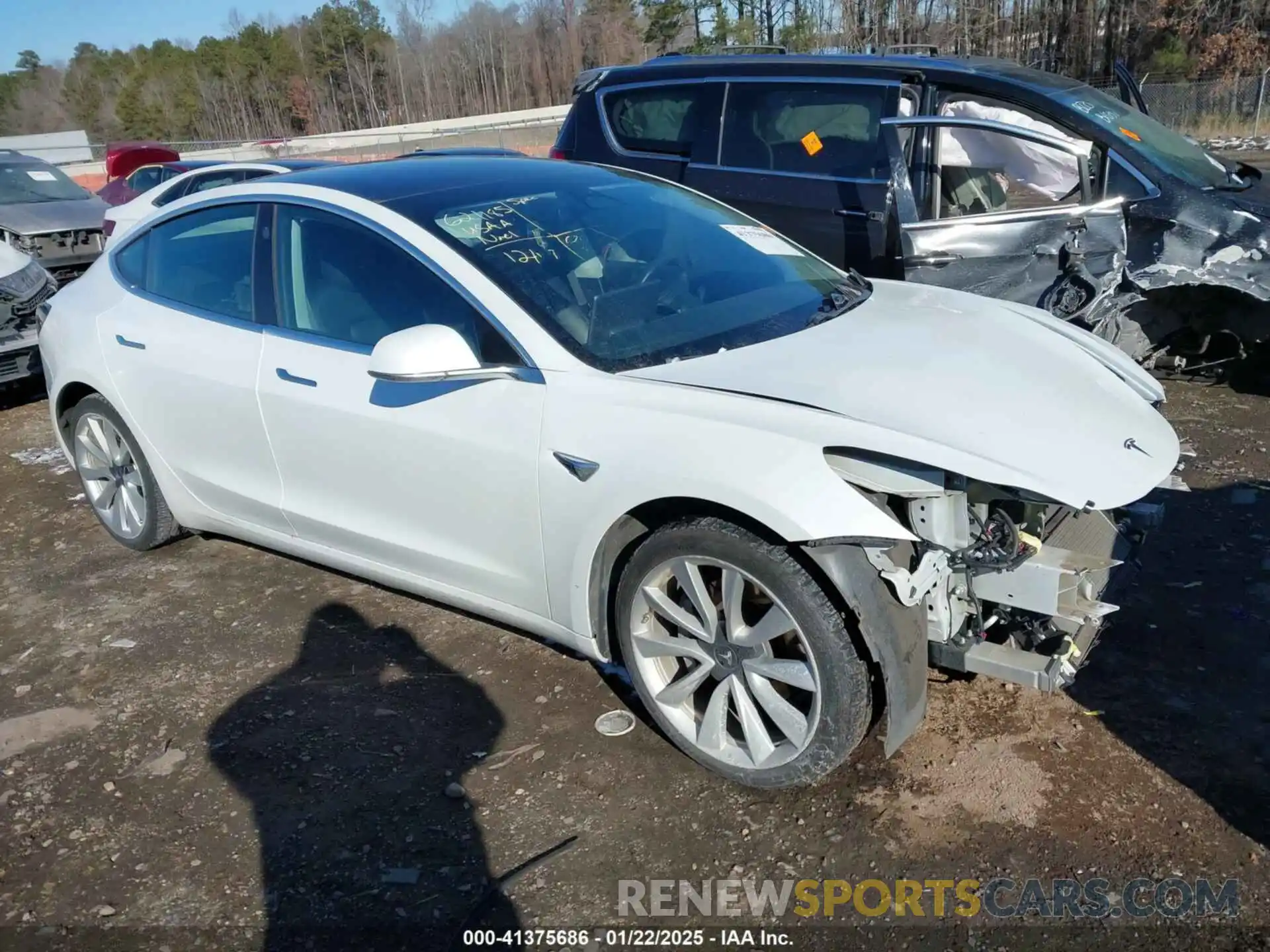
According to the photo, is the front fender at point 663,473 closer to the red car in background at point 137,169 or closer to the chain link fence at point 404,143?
the red car in background at point 137,169

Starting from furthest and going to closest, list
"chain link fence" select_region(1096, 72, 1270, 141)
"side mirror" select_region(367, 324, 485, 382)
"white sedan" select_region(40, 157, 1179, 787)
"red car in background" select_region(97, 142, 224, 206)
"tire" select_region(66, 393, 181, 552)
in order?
"chain link fence" select_region(1096, 72, 1270, 141), "red car in background" select_region(97, 142, 224, 206), "tire" select_region(66, 393, 181, 552), "side mirror" select_region(367, 324, 485, 382), "white sedan" select_region(40, 157, 1179, 787)

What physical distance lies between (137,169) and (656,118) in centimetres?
1462

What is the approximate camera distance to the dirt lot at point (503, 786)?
8.63ft

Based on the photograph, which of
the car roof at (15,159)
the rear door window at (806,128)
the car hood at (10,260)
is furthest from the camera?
the car roof at (15,159)

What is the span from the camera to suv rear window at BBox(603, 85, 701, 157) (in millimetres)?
6348

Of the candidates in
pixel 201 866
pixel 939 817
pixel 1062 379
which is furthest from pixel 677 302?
pixel 201 866

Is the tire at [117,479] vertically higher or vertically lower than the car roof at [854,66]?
lower

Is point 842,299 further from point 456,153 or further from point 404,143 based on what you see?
point 404,143

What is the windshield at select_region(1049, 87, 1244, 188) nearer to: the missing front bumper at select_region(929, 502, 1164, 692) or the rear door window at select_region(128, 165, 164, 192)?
the missing front bumper at select_region(929, 502, 1164, 692)

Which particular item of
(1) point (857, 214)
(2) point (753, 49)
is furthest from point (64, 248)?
(1) point (857, 214)

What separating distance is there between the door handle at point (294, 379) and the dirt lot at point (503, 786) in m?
1.04

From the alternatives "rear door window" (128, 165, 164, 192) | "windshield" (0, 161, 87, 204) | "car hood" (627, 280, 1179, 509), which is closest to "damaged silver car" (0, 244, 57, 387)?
"windshield" (0, 161, 87, 204)

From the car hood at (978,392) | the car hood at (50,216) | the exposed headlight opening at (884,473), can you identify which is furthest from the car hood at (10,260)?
the exposed headlight opening at (884,473)

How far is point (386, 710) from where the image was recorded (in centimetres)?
352
